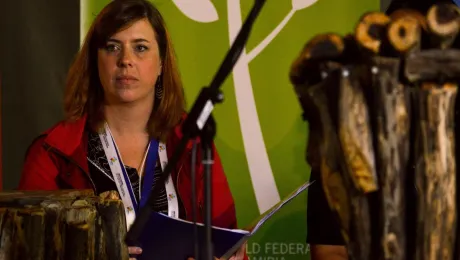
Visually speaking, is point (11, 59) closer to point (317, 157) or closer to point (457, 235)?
point (317, 157)

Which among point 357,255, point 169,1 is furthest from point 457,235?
point 169,1

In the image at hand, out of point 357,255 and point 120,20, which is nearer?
point 357,255

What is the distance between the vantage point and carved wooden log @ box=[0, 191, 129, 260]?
1.65 m

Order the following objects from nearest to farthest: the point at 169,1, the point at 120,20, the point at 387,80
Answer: the point at 387,80 → the point at 120,20 → the point at 169,1

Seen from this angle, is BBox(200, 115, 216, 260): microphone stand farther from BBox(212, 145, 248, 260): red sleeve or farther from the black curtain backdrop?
the black curtain backdrop

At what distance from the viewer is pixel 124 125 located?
2.42m

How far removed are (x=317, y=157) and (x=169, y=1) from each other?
177cm

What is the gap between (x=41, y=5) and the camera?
9.79 feet

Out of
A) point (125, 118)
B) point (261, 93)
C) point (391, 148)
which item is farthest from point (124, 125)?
point (391, 148)

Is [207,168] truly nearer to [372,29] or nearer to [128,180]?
[372,29]

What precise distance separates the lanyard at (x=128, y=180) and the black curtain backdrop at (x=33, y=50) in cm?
→ 72

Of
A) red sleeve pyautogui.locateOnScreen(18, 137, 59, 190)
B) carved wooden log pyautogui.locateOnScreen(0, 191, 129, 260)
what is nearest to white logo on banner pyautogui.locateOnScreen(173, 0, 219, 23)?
red sleeve pyautogui.locateOnScreen(18, 137, 59, 190)

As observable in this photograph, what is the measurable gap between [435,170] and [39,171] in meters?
1.37

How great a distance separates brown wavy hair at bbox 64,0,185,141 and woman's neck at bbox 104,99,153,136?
3 centimetres
